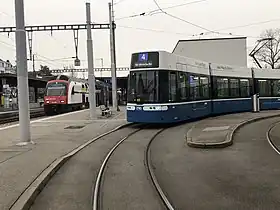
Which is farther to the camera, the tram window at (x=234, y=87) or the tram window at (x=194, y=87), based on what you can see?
the tram window at (x=234, y=87)

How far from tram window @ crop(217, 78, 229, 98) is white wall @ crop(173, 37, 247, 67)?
3977 centimetres

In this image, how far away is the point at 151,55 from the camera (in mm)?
21062

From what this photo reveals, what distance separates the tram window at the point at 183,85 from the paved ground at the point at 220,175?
709cm

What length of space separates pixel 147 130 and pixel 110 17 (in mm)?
19279

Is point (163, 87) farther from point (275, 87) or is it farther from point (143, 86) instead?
point (275, 87)

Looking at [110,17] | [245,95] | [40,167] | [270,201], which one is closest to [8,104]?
[110,17]

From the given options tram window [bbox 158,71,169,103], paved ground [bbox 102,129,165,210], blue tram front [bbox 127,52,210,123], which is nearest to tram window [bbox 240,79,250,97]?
blue tram front [bbox 127,52,210,123]

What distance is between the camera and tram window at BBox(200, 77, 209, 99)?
2618 centimetres

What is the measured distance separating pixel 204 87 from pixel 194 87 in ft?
7.69

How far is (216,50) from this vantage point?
71312 millimetres

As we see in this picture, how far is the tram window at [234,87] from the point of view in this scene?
1233 inches

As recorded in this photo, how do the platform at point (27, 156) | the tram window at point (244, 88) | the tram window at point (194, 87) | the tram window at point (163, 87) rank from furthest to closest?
the tram window at point (244, 88) → the tram window at point (194, 87) → the tram window at point (163, 87) → the platform at point (27, 156)

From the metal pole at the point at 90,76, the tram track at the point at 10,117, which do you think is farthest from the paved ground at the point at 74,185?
the tram track at the point at 10,117

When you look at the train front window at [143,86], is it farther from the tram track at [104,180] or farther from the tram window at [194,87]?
the tram track at [104,180]
